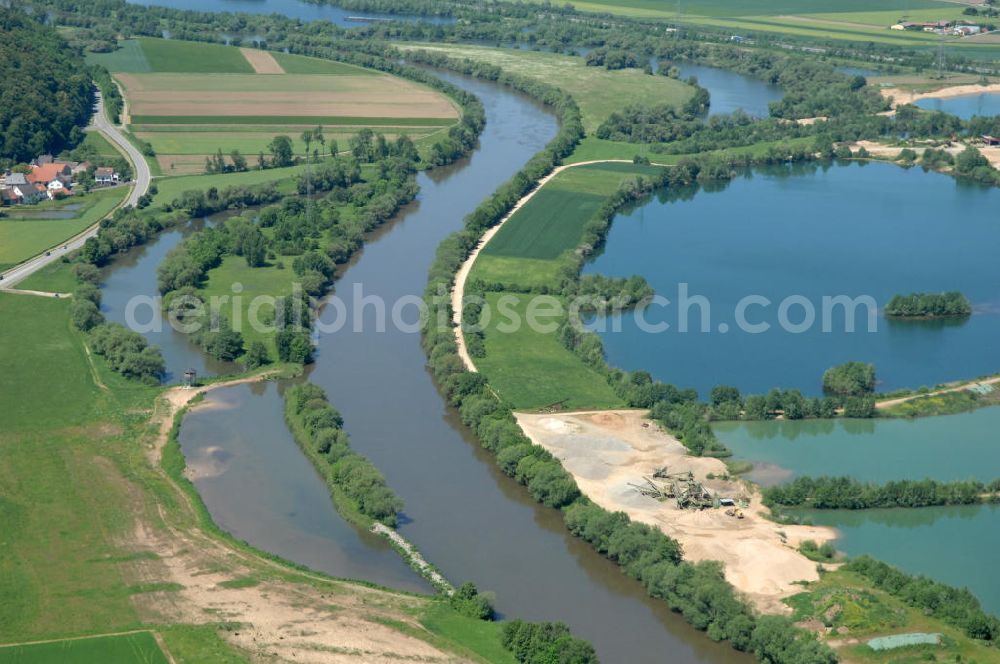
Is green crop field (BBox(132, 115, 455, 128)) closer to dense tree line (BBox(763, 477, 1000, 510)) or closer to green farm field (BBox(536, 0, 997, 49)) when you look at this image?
green farm field (BBox(536, 0, 997, 49))

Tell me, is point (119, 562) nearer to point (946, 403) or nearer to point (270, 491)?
point (270, 491)

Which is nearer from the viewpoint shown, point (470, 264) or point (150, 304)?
point (150, 304)

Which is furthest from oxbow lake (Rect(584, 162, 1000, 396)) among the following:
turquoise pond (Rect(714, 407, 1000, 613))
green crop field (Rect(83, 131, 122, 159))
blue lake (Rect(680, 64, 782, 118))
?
green crop field (Rect(83, 131, 122, 159))

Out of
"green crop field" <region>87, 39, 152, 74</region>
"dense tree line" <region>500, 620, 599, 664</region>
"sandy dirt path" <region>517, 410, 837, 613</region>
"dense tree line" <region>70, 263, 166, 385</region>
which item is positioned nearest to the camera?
"dense tree line" <region>500, 620, 599, 664</region>

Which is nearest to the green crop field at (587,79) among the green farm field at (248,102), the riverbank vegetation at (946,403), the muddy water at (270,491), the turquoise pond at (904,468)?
the green farm field at (248,102)

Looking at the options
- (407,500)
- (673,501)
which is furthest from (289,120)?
(673,501)

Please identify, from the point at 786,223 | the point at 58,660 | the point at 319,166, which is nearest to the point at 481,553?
the point at 58,660

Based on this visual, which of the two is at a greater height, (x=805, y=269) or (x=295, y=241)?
(x=805, y=269)
